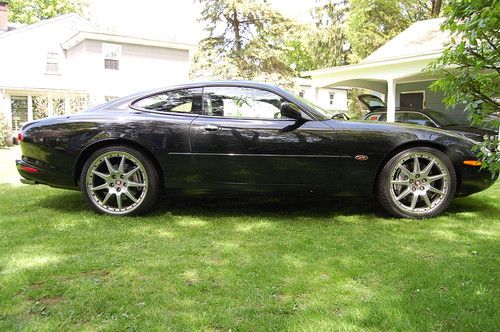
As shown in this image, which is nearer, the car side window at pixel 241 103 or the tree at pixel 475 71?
the tree at pixel 475 71

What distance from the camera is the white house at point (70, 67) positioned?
734 inches

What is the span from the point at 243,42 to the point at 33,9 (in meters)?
22.4

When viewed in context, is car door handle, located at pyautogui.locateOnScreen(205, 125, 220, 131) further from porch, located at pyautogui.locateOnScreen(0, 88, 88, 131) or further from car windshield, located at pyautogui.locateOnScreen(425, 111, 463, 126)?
porch, located at pyautogui.locateOnScreen(0, 88, 88, 131)

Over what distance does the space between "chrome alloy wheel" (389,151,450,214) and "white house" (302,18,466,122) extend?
6.49m

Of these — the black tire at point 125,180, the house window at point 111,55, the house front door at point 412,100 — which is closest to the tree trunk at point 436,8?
the house front door at point 412,100

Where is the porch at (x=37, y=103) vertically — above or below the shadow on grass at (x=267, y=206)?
above

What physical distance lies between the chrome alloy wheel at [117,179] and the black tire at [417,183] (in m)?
2.40

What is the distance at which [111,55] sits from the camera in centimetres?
1939

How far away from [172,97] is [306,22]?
906 inches

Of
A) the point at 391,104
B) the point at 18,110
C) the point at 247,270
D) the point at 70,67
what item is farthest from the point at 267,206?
the point at 70,67

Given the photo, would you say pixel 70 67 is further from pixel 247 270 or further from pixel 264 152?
pixel 247 270

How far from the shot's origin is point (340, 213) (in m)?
4.58

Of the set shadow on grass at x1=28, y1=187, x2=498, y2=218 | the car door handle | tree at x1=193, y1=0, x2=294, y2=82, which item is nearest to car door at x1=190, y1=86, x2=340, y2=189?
the car door handle

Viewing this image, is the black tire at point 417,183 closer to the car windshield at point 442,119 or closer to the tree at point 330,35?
the car windshield at point 442,119
